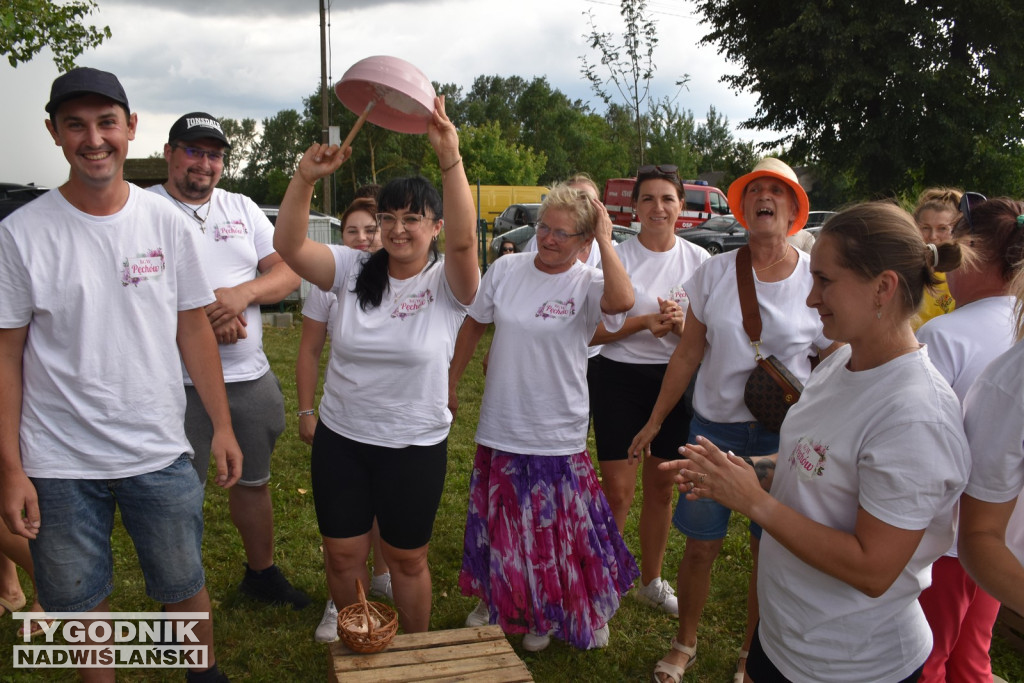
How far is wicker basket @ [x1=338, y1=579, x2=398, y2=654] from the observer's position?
2426 mm

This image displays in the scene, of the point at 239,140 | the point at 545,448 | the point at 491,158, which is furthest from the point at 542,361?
the point at 239,140

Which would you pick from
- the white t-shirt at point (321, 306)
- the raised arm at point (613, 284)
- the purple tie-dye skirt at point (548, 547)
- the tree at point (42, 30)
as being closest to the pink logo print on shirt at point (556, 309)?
the raised arm at point (613, 284)

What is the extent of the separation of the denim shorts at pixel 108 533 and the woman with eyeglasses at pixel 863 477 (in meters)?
1.62

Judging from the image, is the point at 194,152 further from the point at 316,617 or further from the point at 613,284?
the point at 316,617

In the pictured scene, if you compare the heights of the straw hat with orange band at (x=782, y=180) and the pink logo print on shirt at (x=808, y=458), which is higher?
the straw hat with orange band at (x=782, y=180)

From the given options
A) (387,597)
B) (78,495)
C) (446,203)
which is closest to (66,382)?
(78,495)

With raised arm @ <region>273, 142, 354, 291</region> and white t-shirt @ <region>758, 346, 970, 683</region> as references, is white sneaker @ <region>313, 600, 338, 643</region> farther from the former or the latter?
white t-shirt @ <region>758, 346, 970, 683</region>

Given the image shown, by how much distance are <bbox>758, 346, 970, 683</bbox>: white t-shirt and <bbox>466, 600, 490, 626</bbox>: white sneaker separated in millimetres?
1814

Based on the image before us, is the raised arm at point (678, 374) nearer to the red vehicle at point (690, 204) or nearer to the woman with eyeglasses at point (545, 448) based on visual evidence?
the woman with eyeglasses at point (545, 448)

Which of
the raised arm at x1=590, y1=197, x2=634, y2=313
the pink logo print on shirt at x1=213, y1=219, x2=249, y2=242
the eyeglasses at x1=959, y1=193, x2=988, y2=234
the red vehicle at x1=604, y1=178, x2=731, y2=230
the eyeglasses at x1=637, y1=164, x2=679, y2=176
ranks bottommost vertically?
the raised arm at x1=590, y1=197, x2=634, y2=313

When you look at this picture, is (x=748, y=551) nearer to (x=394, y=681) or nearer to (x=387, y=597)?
(x=387, y=597)

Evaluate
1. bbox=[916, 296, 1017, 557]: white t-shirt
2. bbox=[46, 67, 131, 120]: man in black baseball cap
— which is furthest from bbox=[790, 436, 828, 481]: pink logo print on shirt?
bbox=[46, 67, 131, 120]: man in black baseball cap

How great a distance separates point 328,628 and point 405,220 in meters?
1.88

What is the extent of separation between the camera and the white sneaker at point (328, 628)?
338cm
